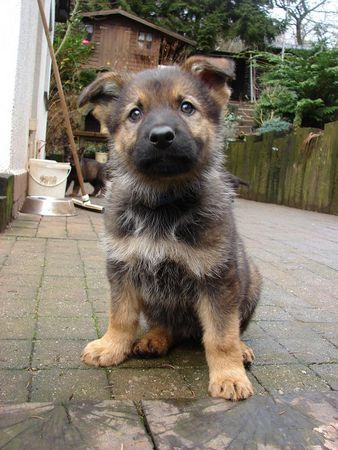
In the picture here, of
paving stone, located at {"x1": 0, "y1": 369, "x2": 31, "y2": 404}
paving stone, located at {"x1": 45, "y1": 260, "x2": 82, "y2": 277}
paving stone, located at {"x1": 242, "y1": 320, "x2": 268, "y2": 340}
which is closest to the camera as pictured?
paving stone, located at {"x1": 0, "y1": 369, "x2": 31, "y2": 404}

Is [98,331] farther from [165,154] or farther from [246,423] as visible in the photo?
[246,423]

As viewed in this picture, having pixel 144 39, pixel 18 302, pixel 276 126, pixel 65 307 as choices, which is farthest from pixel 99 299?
pixel 144 39

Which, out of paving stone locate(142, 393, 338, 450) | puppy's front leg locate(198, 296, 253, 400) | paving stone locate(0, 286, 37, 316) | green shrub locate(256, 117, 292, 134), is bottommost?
paving stone locate(0, 286, 37, 316)

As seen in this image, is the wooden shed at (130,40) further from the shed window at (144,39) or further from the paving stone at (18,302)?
the paving stone at (18,302)

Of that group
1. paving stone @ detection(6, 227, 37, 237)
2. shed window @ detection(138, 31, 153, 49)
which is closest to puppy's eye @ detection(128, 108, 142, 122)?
paving stone @ detection(6, 227, 37, 237)

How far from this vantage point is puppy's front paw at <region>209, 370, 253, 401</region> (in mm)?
2240

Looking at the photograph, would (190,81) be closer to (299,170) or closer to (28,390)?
(28,390)

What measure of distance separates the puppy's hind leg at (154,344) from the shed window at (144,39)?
1059 inches

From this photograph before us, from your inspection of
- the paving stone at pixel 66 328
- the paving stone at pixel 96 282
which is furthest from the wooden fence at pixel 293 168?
Result: the paving stone at pixel 66 328

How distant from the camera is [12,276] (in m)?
4.08

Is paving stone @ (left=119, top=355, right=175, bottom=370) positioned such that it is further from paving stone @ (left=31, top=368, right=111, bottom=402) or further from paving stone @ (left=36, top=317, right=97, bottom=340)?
paving stone @ (left=36, top=317, right=97, bottom=340)

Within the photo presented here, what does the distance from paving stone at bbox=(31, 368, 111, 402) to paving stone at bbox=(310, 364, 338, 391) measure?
3.60 feet

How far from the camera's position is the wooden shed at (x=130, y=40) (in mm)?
27234

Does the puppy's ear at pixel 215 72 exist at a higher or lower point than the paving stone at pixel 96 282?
higher
